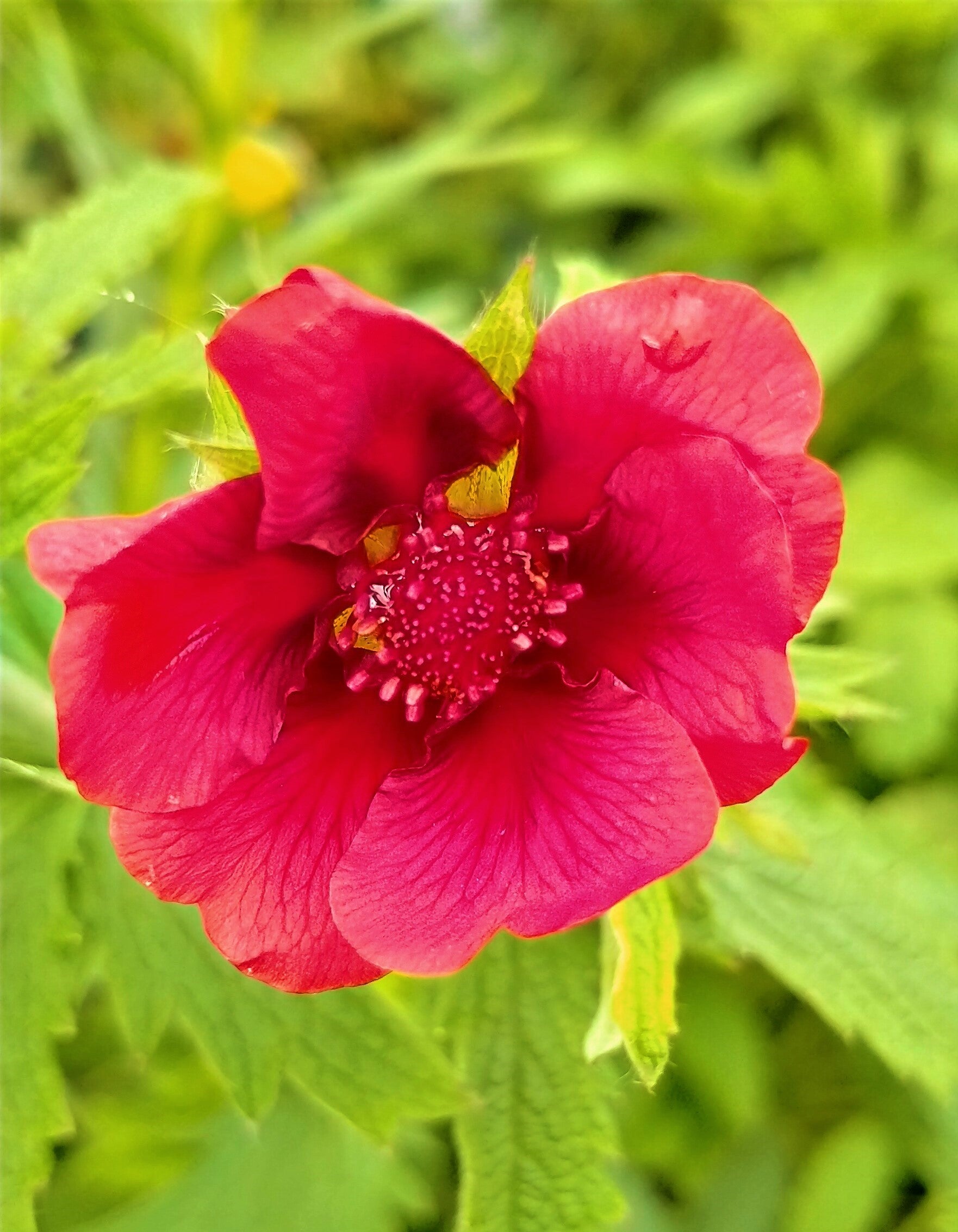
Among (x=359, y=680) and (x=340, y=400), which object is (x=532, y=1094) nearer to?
(x=359, y=680)

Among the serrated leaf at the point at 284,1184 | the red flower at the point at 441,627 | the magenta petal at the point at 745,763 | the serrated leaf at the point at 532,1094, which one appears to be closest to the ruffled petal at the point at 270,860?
the red flower at the point at 441,627

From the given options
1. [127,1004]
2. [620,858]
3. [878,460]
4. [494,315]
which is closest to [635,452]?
[494,315]

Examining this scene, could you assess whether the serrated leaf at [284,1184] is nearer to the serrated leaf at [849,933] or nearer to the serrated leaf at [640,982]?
the serrated leaf at [849,933]

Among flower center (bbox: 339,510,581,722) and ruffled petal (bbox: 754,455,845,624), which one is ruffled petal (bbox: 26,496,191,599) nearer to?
flower center (bbox: 339,510,581,722)

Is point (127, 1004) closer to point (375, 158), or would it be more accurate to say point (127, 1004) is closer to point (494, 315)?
point (494, 315)

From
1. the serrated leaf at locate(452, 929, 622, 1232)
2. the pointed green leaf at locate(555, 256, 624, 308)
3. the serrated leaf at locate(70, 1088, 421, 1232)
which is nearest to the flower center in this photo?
the pointed green leaf at locate(555, 256, 624, 308)

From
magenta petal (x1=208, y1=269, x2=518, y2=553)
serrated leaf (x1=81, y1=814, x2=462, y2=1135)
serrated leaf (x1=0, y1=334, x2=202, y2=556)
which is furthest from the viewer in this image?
serrated leaf (x1=81, y1=814, x2=462, y2=1135)
